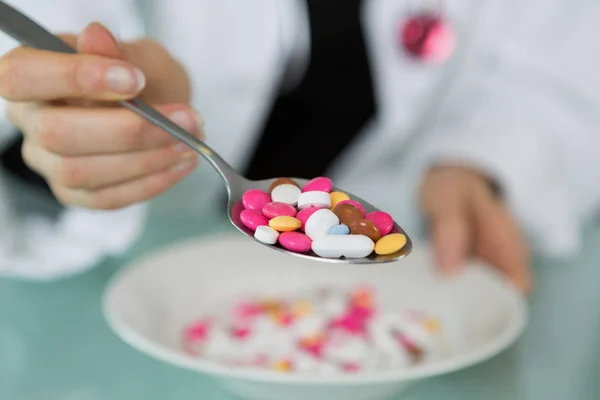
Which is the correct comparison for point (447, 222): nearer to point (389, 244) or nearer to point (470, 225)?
point (470, 225)

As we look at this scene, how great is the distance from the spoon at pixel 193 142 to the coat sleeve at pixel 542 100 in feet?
1.11

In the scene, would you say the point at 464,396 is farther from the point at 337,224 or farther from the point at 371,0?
the point at 371,0

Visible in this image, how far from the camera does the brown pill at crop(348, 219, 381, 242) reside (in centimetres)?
25

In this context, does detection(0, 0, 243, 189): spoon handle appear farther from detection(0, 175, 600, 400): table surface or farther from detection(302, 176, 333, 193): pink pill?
detection(0, 175, 600, 400): table surface

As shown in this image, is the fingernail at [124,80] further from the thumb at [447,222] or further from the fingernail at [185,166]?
the thumb at [447,222]

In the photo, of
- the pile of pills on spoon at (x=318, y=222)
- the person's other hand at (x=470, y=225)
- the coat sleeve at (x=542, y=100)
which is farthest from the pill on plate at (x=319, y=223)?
the coat sleeve at (x=542, y=100)

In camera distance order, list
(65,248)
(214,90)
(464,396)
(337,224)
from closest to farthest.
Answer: (337,224) → (464,396) → (65,248) → (214,90)

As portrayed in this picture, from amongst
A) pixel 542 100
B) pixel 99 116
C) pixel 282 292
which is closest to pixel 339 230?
pixel 99 116

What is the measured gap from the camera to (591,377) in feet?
1.25

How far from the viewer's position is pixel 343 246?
23 centimetres

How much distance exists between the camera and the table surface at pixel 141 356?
1.21 feet

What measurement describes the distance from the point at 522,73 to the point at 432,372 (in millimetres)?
430

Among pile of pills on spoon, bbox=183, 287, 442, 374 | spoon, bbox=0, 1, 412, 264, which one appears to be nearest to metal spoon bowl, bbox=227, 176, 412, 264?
spoon, bbox=0, 1, 412, 264

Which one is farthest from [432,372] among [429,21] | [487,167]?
[429,21]
